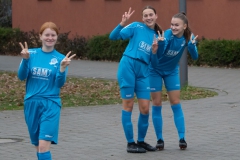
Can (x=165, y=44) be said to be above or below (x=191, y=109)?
above

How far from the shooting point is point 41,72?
6.48m

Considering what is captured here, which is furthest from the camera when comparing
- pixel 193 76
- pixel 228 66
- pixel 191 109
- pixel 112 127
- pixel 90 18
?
pixel 90 18

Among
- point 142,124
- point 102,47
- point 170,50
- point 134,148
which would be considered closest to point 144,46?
point 170,50

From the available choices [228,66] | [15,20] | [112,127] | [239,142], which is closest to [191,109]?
[112,127]

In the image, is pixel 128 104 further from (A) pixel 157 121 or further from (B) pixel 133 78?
(A) pixel 157 121

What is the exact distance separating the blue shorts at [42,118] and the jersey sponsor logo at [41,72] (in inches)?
9.6

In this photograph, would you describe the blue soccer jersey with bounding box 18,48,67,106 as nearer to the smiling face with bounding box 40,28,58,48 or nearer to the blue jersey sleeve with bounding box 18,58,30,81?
the blue jersey sleeve with bounding box 18,58,30,81

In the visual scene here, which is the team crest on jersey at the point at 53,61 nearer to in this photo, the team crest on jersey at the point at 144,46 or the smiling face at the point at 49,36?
the smiling face at the point at 49,36

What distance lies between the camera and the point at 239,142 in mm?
9031

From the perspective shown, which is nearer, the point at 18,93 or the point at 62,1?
the point at 18,93

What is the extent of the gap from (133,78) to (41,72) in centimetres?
199

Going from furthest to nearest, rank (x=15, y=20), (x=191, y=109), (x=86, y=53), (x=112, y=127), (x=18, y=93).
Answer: (x=15, y=20), (x=86, y=53), (x=18, y=93), (x=191, y=109), (x=112, y=127)

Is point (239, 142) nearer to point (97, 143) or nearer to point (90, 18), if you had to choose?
point (97, 143)

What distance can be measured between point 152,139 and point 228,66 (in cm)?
1236
